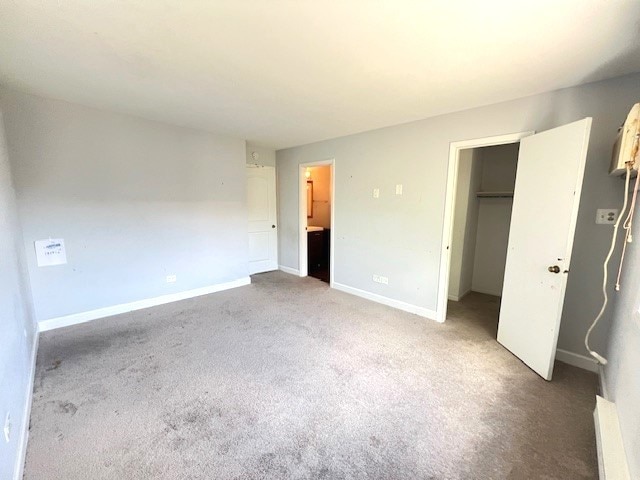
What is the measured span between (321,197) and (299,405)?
505cm

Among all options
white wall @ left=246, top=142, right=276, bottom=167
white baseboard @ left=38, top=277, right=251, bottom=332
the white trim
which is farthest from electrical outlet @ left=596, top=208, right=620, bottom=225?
white wall @ left=246, top=142, right=276, bottom=167

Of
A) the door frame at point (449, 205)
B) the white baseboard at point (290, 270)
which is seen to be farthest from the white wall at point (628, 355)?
the white baseboard at point (290, 270)

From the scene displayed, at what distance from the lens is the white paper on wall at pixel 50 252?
9.04ft

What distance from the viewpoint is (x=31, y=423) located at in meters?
1.70

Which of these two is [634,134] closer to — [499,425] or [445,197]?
[445,197]

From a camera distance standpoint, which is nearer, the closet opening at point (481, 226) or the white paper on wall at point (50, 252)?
the white paper on wall at point (50, 252)

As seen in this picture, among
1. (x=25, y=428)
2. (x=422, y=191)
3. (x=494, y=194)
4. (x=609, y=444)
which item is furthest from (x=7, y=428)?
(x=494, y=194)

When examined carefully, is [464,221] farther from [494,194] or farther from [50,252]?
[50,252]

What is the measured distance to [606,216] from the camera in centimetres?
218

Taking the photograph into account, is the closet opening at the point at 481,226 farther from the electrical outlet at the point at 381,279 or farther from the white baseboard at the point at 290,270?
the white baseboard at the point at 290,270

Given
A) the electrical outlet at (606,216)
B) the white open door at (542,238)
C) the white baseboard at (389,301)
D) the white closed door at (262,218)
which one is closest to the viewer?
the white open door at (542,238)

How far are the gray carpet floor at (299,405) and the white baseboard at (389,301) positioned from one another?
0.25m

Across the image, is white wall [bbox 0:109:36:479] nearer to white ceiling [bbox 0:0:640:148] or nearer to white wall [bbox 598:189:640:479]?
white ceiling [bbox 0:0:640:148]

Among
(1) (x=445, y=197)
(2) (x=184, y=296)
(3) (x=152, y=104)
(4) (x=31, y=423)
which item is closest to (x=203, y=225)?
(2) (x=184, y=296)
